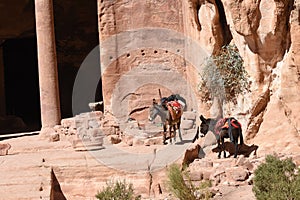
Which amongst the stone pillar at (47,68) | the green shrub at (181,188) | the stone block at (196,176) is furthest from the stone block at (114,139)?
the green shrub at (181,188)

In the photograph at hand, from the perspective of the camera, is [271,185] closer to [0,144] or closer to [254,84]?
[254,84]

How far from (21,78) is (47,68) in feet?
39.4

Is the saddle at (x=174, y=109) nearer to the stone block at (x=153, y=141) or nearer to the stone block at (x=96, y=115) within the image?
the stone block at (x=153, y=141)

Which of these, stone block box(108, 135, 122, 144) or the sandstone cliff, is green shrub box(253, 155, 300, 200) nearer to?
the sandstone cliff

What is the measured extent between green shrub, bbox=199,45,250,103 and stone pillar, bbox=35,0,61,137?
500cm

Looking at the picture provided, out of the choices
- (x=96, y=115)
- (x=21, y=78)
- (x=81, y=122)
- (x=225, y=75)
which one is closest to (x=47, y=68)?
(x=96, y=115)

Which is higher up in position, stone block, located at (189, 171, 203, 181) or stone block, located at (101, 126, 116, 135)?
stone block, located at (101, 126, 116, 135)

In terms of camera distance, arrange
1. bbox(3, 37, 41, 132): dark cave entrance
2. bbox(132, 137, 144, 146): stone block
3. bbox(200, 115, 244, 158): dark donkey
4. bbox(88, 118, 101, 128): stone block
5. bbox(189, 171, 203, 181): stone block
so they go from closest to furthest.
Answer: bbox(189, 171, 203, 181): stone block, bbox(200, 115, 244, 158): dark donkey, bbox(132, 137, 144, 146): stone block, bbox(88, 118, 101, 128): stone block, bbox(3, 37, 41, 132): dark cave entrance

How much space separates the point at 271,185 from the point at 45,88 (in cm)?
1024

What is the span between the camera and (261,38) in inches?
468

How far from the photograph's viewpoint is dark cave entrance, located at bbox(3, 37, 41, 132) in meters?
27.7

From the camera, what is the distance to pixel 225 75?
13.5 metres

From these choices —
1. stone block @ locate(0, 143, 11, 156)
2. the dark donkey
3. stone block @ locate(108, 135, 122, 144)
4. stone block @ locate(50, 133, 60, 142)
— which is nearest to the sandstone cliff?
the dark donkey

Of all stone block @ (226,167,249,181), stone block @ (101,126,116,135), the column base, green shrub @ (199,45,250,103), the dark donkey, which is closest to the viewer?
stone block @ (226,167,249,181)
